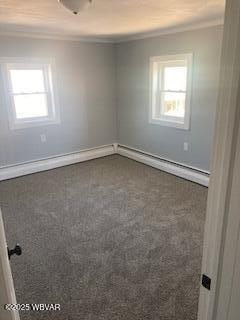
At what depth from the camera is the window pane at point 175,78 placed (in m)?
3.98

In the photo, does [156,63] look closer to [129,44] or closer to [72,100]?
[129,44]

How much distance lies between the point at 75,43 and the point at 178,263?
3.85m

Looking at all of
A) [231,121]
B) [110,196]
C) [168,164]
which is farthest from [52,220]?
[231,121]

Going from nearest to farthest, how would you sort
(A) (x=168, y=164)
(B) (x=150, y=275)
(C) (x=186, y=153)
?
(B) (x=150, y=275), (C) (x=186, y=153), (A) (x=168, y=164)

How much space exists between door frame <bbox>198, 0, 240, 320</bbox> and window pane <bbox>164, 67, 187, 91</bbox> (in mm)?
3350

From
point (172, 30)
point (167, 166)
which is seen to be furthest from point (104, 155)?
point (172, 30)

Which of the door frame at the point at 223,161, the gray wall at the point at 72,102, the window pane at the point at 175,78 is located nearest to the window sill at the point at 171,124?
the window pane at the point at 175,78

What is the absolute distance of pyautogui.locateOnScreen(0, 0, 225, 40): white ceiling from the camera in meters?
2.26

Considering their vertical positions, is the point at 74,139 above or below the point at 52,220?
above

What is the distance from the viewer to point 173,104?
4.24 metres

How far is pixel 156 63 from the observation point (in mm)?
4199

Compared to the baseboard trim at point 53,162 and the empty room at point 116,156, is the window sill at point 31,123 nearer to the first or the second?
the empty room at point 116,156

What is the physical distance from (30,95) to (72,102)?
2.39 feet

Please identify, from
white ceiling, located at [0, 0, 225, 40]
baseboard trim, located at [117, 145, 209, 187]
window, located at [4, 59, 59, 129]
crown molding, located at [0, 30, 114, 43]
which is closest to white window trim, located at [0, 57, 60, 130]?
window, located at [4, 59, 59, 129]
